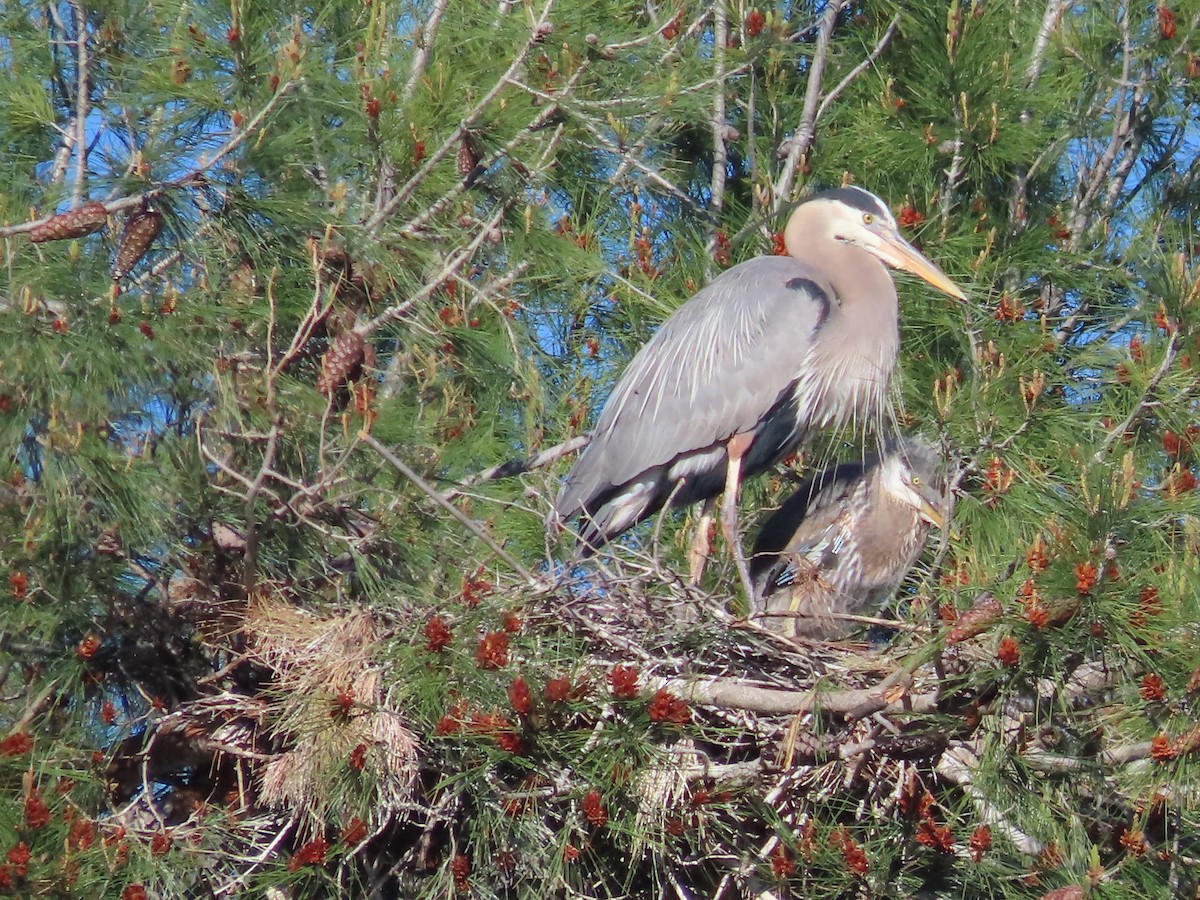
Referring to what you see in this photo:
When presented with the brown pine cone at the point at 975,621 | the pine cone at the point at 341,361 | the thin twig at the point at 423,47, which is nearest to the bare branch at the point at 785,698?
the brown pine cone at the point at 975,621

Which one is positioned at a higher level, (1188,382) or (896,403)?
(1188,382)

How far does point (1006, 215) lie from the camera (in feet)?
13.0

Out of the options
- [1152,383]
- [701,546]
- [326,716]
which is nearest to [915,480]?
[701,546]

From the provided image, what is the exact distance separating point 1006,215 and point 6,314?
242 centimetres

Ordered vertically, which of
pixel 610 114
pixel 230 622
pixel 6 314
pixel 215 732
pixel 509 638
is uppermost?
pixel 610 114

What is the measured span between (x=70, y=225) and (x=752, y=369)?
1.51 meters

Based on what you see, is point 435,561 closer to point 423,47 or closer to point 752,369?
point 752,369

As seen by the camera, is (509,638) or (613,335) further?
(613,335)

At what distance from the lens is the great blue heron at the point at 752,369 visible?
3473 mm

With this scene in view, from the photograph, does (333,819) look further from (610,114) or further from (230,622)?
(610,114)

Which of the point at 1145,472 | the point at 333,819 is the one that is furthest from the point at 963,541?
the point at 333,819

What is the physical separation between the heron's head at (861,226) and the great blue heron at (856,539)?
1.39 feet

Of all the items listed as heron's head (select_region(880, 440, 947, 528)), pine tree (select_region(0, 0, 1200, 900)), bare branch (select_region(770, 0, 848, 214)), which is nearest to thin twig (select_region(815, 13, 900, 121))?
bare branch (select_region(770, 0, 848, 214))

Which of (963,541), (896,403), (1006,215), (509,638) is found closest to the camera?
(509,638)
